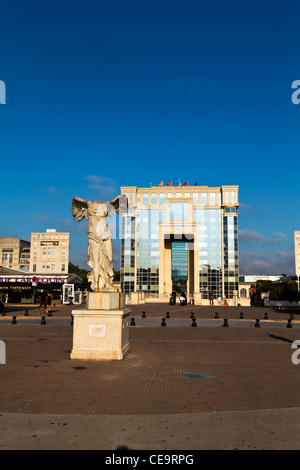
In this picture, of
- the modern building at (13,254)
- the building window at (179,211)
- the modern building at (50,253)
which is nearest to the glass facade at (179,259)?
the building window at (179,211)

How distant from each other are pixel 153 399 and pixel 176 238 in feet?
306

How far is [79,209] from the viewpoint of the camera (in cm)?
1331

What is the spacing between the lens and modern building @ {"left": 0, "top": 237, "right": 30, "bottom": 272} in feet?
623

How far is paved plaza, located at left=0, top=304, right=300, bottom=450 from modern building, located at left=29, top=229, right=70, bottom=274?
153550mm

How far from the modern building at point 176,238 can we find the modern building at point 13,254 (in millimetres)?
108422

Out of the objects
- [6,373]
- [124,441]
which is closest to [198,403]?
[124,441]

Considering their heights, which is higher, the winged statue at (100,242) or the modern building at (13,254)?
the modern building at (13,254)

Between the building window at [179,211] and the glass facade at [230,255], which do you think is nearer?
the building window at [179,211]

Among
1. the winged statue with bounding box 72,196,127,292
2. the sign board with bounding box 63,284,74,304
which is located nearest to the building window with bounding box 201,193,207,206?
the sign board with bounding box 63,284,74,304

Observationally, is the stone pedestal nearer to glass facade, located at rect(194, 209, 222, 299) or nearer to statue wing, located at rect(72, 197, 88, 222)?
statue wing, located at rect(72, 197, 88, 222)

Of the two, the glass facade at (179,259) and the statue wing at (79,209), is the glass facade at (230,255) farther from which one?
the statue wing at (79,209)

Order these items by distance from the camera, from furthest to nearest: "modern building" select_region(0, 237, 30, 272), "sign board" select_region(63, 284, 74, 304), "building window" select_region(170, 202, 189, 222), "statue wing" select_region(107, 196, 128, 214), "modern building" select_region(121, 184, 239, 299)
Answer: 1. "modern building" select_region(0, 237, 30, 272)
2. "modern building" select_region(121, 184, 239, 299)
3. "building window" select_region(170, 202, 189, 222)
4. "sign board" select_region(63, 284, 74, 304)
5. "statue wing" select_region(107, 196, 128, 214)

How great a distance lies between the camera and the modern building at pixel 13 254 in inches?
7480
